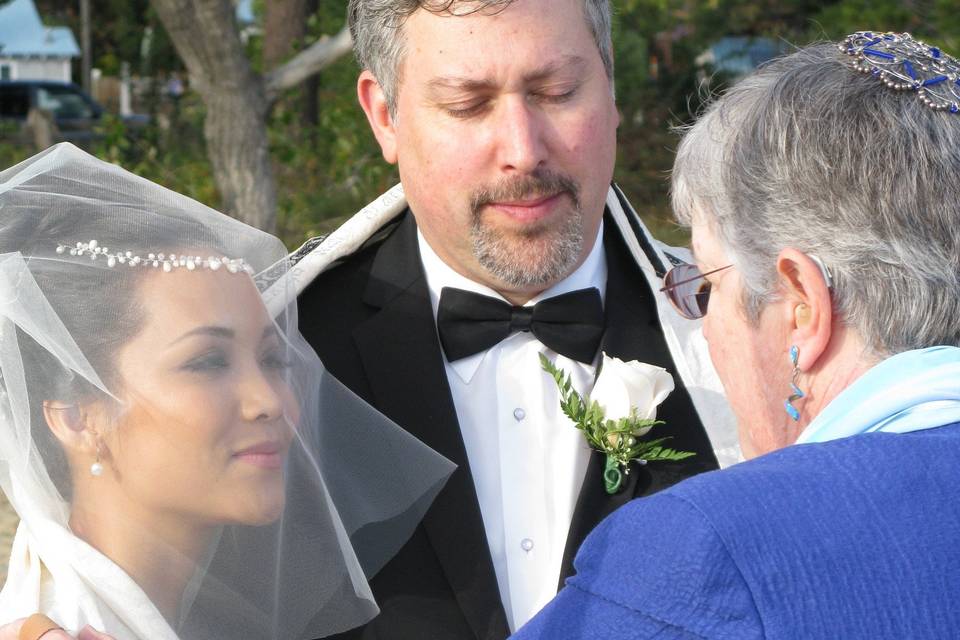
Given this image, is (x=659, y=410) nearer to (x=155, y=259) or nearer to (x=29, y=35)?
(x=155, y=259)

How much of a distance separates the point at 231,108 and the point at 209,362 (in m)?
5.42

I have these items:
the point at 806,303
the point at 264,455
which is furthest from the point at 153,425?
the point at 806,303

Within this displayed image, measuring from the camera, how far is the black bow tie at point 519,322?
2.53m

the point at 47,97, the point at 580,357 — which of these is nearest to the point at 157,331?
the point at 580,357

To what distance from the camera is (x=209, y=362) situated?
192 centimetres

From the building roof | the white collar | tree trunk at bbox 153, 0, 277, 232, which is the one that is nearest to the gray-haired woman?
the white collar

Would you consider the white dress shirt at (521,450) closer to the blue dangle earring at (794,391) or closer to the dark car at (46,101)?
the blue dangle earring at (794,391)

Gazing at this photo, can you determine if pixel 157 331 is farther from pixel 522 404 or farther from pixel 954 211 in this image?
pixel 954 211

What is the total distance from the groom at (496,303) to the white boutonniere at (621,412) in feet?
0.21

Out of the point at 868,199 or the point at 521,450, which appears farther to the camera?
the point at 521,450

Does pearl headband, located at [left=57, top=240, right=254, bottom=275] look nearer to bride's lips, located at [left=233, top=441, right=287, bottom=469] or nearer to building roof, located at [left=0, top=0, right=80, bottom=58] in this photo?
bride's lips, located at [left=233, top=441, right=287, bottom=469]

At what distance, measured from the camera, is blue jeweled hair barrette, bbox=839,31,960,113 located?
5.09 feet

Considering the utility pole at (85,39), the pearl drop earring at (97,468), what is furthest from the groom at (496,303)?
the utility pole at (85,39)

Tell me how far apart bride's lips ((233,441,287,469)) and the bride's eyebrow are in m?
0.19
